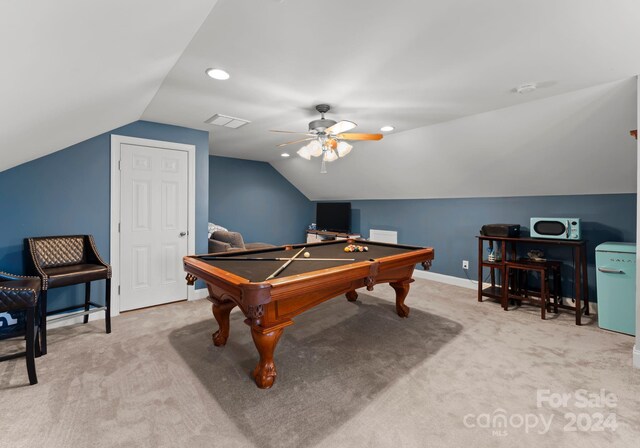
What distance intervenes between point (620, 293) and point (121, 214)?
17.0ft

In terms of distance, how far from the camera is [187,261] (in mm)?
2492

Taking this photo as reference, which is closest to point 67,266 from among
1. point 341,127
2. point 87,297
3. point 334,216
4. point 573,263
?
point 87,297

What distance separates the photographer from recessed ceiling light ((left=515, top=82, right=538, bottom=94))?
2496 millimetres

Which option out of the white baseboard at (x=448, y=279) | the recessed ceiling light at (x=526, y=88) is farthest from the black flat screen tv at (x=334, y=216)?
the recessed ceiling light at (x=526, y=88)

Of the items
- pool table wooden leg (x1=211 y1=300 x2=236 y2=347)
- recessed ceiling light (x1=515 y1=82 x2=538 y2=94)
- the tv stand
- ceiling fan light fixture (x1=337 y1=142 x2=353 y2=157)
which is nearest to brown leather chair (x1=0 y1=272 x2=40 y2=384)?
pool table wooden leg (x1=211 y1=300 x2=236 y2=347)

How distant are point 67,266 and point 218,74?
7.63 ft

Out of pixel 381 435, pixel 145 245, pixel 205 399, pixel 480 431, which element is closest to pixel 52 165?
pixel 145 245

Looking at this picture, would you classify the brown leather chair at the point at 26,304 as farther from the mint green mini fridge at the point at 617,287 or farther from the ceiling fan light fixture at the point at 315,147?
the mint green mini fridge at the point at 617,287

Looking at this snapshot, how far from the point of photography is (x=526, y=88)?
2549 millimetres

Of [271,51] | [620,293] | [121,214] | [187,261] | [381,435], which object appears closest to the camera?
[381,435]

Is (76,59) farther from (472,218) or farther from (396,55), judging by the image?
(472,218)

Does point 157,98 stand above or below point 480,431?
above

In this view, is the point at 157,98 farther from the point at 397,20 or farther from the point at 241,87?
the point at 397,20

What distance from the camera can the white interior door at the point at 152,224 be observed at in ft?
11.1
